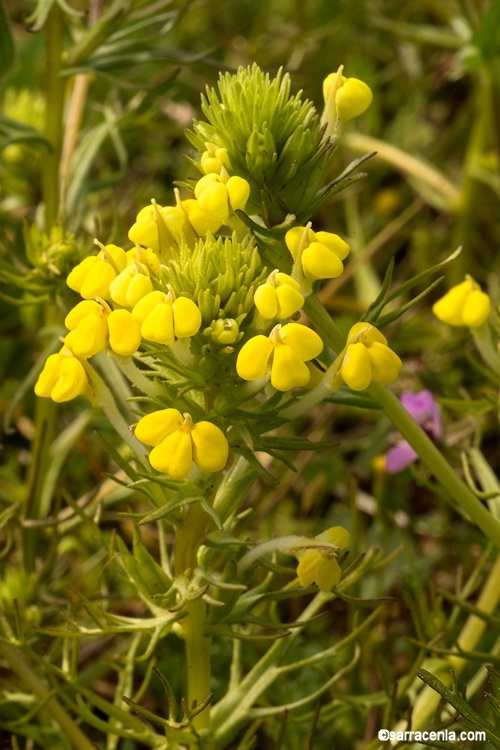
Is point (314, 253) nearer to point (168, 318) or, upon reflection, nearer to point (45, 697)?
point (168, 318)

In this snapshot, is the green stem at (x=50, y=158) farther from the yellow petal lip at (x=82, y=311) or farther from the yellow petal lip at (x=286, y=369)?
the yellow petal lip at (x=286, y=369)

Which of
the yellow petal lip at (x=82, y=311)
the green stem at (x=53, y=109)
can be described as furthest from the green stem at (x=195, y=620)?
the green stem at (x=53, y=109)

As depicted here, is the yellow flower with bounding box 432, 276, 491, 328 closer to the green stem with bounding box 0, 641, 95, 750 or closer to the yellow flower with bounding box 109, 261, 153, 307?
the yellow flower with bounding box 109, 261, 153, 307

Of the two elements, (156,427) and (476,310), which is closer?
(156,427)

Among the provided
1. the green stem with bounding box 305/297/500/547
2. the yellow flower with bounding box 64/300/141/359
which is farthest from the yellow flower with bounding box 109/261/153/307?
the green stem with bounding box 305/297/500/547

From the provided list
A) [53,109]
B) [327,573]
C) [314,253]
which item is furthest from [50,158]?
[327,573]

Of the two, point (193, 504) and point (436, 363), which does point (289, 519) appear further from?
point (193, 504)
